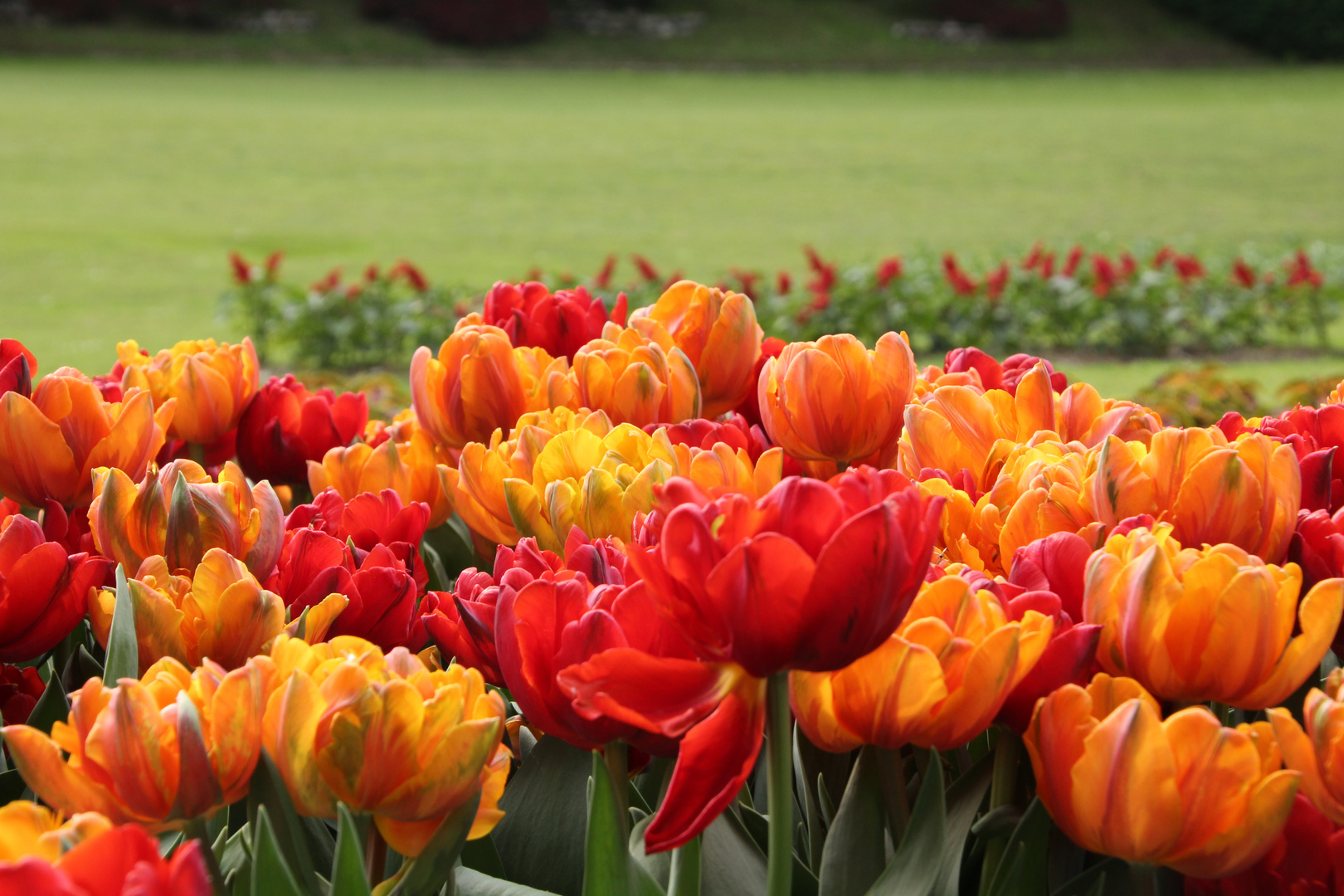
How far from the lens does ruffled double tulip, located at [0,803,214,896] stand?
495 mm

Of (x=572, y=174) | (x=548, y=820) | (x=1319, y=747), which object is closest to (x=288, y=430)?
(x=548, y=820)

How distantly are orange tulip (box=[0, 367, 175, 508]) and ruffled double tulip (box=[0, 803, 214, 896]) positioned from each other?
0.64 metres

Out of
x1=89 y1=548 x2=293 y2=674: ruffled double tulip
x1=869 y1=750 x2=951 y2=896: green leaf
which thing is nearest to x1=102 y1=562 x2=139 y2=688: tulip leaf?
x1=89 y1=548 x2=293 y2=674: ruffled double tulip

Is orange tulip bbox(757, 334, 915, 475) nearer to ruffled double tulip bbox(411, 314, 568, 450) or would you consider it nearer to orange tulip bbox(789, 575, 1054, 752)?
ruffled double tulip bbox(411, 314, 568, 450)

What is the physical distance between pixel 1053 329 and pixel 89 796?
7.62 metres

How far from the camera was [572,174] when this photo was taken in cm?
1545

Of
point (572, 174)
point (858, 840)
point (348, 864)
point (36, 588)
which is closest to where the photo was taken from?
point (348, 864)

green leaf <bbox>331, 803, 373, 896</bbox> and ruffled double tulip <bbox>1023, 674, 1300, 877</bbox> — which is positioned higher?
ruffled double tulip <bbox>1023, 674, 1300, 877</bbox>

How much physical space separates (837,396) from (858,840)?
1.30ft

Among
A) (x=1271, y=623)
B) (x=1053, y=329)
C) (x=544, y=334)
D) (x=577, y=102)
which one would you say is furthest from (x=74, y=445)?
(x=577, y=102)

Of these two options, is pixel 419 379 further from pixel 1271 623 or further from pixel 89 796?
pixel 1271 623

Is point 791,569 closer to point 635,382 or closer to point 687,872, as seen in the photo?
point 687,872

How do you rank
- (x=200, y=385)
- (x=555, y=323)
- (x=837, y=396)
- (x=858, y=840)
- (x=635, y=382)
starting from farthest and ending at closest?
(x=555, y=323), (x=200, y=385), (x=635, y=382), (x=837, y=396), (x=858, y=840)

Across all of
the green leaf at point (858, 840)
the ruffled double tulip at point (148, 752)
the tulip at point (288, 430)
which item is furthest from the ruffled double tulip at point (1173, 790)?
the tulip at point (288, 430)
